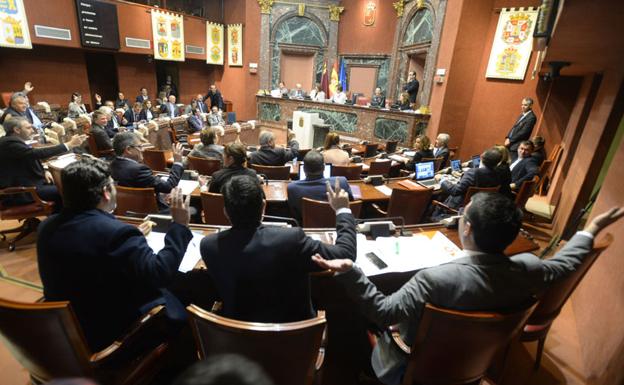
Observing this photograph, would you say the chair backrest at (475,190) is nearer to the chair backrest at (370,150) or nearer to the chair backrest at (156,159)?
the chair backrest at (370,150)

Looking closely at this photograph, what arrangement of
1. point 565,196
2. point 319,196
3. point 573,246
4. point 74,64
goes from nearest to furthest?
point 573,246, point 319,196, point 565,196, point 74,64

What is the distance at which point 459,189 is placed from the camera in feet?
10.6

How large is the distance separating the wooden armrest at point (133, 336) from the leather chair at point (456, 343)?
113cm

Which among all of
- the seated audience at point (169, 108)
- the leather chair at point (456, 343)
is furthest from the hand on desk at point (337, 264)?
the seated audience at point (169, 108)

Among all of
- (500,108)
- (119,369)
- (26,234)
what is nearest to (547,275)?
(119,369)

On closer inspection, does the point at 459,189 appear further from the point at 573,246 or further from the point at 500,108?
the point at 500,108

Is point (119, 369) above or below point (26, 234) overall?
above

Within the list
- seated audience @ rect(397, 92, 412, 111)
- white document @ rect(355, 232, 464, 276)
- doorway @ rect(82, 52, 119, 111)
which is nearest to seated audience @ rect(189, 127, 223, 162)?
white document @ rect(355, 232, 464, 276)

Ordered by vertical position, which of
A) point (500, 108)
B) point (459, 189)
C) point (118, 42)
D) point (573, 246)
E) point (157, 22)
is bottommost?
point (459, 189)

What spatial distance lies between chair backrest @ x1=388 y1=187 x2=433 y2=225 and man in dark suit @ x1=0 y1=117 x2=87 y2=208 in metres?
3.30

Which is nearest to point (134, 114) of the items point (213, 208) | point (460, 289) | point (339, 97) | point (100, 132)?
point (100, 132)

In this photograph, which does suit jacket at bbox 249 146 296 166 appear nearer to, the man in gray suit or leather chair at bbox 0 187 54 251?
leather chair at bbox 0 187 54 251

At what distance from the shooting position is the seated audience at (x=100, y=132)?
4699mm

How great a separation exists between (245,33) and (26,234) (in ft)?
30.4
